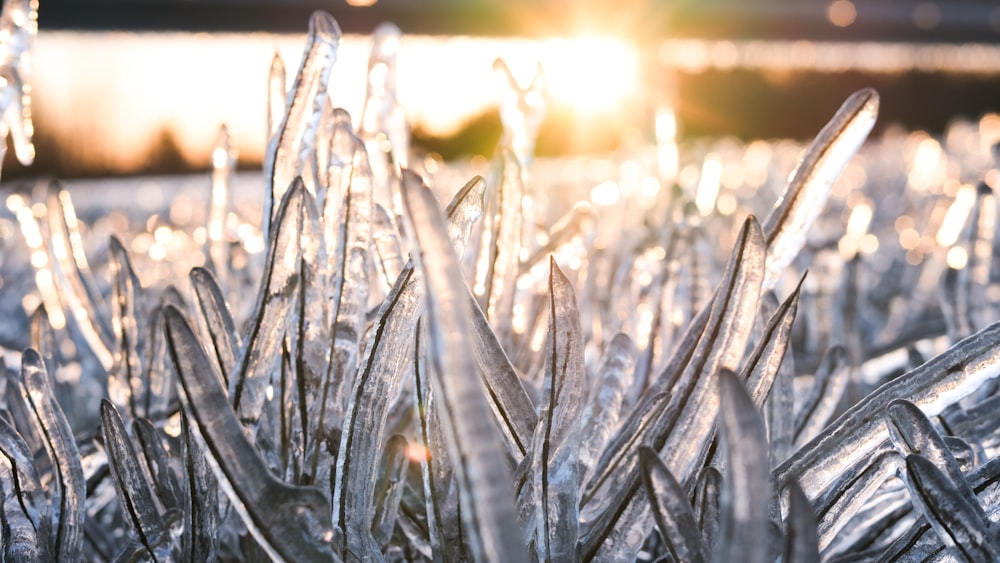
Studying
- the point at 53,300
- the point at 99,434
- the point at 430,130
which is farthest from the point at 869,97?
the point at 430,130

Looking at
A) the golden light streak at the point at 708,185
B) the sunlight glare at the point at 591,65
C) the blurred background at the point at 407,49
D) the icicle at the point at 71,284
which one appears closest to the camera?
the icicle at the point at 71,284

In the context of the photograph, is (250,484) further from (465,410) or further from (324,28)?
(324,28)

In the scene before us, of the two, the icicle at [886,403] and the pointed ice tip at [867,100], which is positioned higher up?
the pointed ice tip at [867,100]

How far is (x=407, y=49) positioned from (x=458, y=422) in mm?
3437

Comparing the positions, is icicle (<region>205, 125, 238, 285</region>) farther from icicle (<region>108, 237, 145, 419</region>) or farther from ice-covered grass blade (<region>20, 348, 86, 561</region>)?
ice-covered grass blade (<region>20, 348, 86, 561</region>)

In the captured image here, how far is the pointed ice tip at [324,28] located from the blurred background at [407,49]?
2002 mm

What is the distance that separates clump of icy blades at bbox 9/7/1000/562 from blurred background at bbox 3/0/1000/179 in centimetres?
204

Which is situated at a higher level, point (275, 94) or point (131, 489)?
point (275, 94)

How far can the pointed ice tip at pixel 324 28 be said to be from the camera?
0.43m

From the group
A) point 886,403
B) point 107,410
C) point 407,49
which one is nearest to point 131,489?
point 107,410

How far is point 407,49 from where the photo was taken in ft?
11.5

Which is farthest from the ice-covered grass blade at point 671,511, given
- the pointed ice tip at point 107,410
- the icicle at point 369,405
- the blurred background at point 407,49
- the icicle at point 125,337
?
the blurred background at point 407,49

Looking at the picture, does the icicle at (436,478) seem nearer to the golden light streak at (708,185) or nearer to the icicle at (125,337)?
the icicle at (125,337)

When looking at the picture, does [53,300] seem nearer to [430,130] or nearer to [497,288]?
[497,288]
